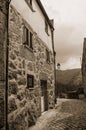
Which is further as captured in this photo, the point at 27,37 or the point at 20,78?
the point at 27,37

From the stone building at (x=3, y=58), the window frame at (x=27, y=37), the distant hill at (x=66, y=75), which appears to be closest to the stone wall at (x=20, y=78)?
the window frame at (x=27, y=37)

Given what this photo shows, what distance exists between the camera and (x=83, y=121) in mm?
8680

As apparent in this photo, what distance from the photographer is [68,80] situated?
38.2m

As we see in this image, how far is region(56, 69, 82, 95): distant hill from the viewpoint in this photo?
31.5 metres

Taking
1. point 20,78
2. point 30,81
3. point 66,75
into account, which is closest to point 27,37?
point 30,81

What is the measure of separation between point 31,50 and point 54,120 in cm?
387

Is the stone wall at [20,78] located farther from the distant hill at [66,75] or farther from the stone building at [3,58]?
the distant hill at [66,75]

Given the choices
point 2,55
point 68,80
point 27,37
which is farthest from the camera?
point 68,80

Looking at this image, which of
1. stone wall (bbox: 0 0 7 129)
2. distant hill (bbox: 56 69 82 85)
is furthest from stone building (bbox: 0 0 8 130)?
distant hill (bbox: 56 69 82 85)

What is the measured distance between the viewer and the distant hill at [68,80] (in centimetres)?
3155

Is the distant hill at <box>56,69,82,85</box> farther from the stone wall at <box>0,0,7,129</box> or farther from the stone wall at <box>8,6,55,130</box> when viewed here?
the stone wall at <box>0,0,7,129</box>

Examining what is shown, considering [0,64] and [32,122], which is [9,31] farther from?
[32,122]

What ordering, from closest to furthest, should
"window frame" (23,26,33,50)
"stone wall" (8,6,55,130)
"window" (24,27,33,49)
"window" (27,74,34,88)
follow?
"stone wall" (8,6,55,130) < "window frame" (23,26,33,50) < "window" (24,27,33,49) < "window" (27,74,34,88)

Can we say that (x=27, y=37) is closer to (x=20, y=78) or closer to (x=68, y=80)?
(x=20, y=78)
